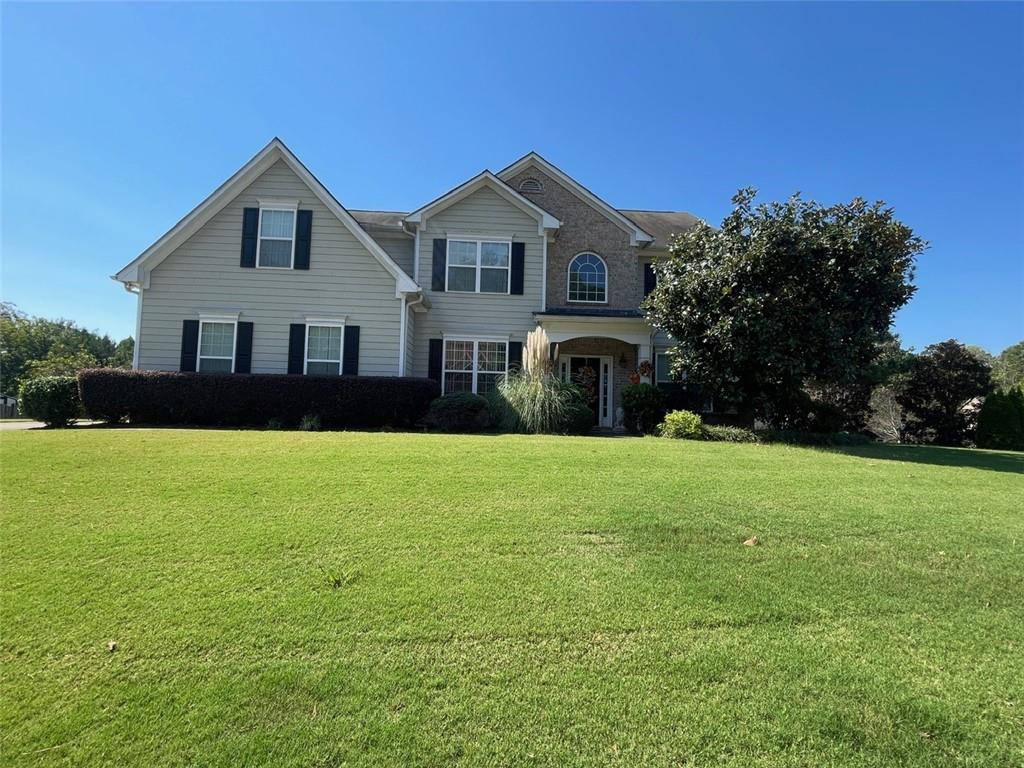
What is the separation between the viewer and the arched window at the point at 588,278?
56.0 feet

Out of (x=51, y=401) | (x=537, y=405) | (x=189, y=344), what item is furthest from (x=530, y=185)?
(x=51, y=401)

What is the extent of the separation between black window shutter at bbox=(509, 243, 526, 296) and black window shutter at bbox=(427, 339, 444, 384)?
2708 millimetres

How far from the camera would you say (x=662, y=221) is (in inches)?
800

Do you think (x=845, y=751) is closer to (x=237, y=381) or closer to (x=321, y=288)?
(x=237, y=381)

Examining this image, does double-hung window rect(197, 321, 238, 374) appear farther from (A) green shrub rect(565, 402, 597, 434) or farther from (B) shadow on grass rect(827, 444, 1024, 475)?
(B) shadow on grass rect(827, 444, 1024, 475)

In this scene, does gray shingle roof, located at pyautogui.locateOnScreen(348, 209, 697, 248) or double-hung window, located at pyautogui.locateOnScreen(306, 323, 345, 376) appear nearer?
double-hung window, located at pyautogui.locateOnScreen(306, 323, 345, 376)

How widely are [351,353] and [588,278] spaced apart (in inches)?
308

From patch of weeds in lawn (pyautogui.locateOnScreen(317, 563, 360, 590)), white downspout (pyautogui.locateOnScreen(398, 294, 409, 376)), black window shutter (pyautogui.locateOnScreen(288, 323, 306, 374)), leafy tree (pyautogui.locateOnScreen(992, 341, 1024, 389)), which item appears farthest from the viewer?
leafy tree (pyautogui.locateOnScreen(992, 341, 1024, 389))

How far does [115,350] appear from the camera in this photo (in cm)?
6488

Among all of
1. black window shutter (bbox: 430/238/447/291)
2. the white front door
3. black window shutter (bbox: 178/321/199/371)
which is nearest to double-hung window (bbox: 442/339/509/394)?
black window shutter (bbox: 430/238/447/291)

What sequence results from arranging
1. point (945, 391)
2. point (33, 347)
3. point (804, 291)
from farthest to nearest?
point (33, 347) < point (945, 391) < point (804, 291)

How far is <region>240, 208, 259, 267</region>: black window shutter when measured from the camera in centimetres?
1452

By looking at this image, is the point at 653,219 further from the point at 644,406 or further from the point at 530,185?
the point at 644,406

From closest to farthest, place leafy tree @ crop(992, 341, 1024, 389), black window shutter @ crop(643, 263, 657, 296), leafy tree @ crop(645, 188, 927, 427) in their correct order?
leafy tree @ crop(645, 188, 927, 427) < black window shutter @ crop(643, 263, 657, 296) < leafy tree @ crop(992, 341, 1024, 389)
